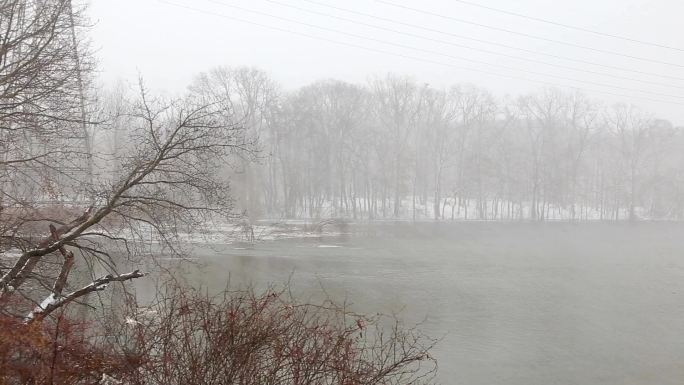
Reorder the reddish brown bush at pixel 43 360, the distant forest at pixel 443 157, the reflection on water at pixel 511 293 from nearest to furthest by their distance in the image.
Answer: the reddish brown bush at pixel 43 360 → the reflection on water at pixel 511 293 → the distant forest at pixel 443 157

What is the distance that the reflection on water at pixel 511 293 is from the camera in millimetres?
12836

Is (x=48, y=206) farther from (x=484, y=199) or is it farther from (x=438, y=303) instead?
(x=484, y=199)

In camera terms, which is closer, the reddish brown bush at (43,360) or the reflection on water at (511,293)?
the reddish brown bush at (43,360)

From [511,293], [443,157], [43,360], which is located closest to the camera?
[43,360]

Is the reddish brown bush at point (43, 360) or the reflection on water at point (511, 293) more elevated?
the reddish brown bush at point (43, 360)

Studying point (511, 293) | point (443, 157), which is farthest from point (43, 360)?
point (443, 157)

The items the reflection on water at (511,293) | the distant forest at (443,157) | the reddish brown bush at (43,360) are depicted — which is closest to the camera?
the reddish brown bush at (43,360)

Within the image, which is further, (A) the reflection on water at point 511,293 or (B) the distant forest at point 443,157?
(B) the distant forest at point 443,157

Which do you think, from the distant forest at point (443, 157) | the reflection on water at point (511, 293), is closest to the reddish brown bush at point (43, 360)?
the reflection on water at point (511, 293)

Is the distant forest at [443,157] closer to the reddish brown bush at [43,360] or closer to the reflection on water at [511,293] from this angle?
the reflection on water at [511,293]

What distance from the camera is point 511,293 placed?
2058cm

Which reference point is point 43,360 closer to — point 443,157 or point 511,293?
point 511,293

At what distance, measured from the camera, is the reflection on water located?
1284 centimetres

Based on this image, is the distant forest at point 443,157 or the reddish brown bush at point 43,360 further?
the distant forest at point 443,157
